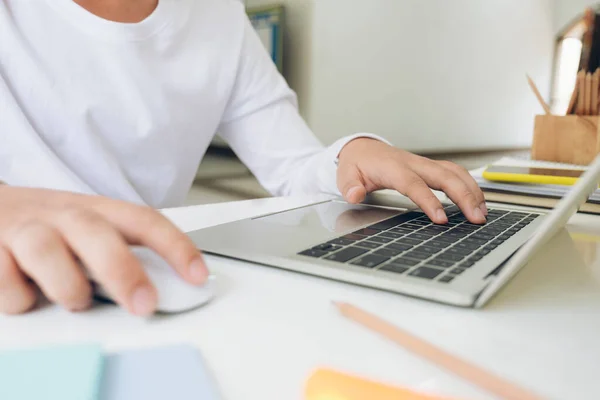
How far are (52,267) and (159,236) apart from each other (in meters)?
0.05

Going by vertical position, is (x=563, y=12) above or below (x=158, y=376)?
above

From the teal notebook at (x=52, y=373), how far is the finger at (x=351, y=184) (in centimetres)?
34

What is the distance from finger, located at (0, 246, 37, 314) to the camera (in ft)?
0.82

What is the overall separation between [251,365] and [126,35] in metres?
0.55

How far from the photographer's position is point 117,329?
0.24 m

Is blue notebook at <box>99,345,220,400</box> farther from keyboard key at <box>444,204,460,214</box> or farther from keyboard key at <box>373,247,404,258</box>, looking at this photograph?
keyboard key at <box>444,204,460,214</box>

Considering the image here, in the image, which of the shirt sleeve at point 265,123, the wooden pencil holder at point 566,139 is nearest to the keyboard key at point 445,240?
the shirt sleeve at point 265,123

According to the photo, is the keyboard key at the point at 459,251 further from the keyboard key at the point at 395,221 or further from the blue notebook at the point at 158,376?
the blue notebook at the point at 158,376

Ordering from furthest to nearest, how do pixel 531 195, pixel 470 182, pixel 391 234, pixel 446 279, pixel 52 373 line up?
pixel 531 195 → pixel 470 182 → pixel 391 234 → pixel 446 279 → pixel 52 373

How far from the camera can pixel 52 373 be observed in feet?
0.58

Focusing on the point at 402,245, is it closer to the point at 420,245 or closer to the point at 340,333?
the point at 420,245

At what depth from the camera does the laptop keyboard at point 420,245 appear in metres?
0.31

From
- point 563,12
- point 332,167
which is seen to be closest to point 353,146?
point 332,167

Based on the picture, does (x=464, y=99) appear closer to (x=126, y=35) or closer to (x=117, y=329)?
(x=126, y=35)
